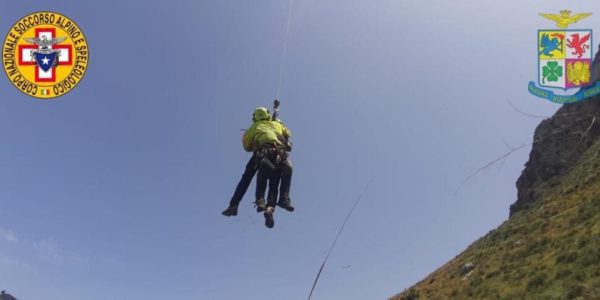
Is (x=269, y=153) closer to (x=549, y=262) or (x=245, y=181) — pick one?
(x=245, y=181)

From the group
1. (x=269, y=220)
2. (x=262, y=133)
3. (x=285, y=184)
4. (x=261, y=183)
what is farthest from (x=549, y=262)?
(x=262, y=133)

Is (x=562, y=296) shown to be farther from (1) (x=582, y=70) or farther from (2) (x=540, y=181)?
(2) (x=540, y=181)

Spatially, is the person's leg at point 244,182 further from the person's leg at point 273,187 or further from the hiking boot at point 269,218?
the hiking boot at point 269,218

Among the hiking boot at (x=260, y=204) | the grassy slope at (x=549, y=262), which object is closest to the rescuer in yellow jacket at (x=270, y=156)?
the hiking boot at (x=260, y=204)

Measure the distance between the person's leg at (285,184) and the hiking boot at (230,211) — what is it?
750 millimetres

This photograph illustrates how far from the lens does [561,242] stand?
1478 inches

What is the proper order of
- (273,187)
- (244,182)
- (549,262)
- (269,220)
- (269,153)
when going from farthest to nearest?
1. (549,262)
2. (244,182)
3. (273,187)
4. (269,153)
5. (269,220)

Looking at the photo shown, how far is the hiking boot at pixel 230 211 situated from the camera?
814 cm

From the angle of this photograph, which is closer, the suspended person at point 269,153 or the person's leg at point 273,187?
the suspended person at point 269,153

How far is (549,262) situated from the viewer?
111 ft

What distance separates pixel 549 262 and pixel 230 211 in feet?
106

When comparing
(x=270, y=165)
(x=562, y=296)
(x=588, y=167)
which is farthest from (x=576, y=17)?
(x=588, y=167)

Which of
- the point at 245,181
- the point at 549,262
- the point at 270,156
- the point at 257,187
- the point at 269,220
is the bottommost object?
the point at 549,262

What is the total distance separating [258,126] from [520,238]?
54156 mm
